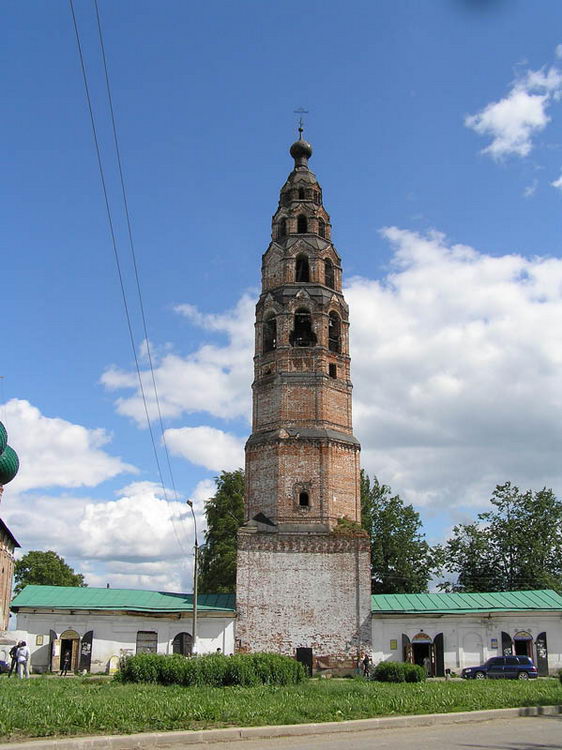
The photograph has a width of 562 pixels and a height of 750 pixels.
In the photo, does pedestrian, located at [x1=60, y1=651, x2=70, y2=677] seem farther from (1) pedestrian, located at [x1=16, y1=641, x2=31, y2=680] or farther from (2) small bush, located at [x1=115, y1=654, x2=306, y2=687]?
(2) small bush, located at [x1=115, y1=654, x2=306, y2=687]

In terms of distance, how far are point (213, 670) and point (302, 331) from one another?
16.9 m

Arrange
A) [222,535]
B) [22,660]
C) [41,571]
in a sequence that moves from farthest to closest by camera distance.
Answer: [41,571], [222,535], [22,660]

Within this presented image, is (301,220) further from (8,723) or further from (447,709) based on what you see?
(8,723)

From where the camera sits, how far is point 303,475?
27594mm

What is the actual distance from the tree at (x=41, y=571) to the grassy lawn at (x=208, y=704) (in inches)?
1444

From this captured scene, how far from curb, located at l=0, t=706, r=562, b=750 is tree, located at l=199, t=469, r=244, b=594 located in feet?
80.8

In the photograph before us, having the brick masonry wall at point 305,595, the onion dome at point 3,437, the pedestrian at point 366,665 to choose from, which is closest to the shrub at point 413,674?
the pedestrian at point 366,665

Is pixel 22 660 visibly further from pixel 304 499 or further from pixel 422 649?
pixel 422 649

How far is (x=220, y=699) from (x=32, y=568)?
1694 inches

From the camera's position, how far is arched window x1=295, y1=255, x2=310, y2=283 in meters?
31.4

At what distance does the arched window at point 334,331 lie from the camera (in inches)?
1198

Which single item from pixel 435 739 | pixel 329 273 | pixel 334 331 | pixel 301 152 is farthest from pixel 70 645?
pixel 301 152

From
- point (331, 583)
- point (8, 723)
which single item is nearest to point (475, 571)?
point (331, 583)

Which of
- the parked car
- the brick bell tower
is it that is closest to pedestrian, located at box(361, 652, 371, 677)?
the brick bell tower
